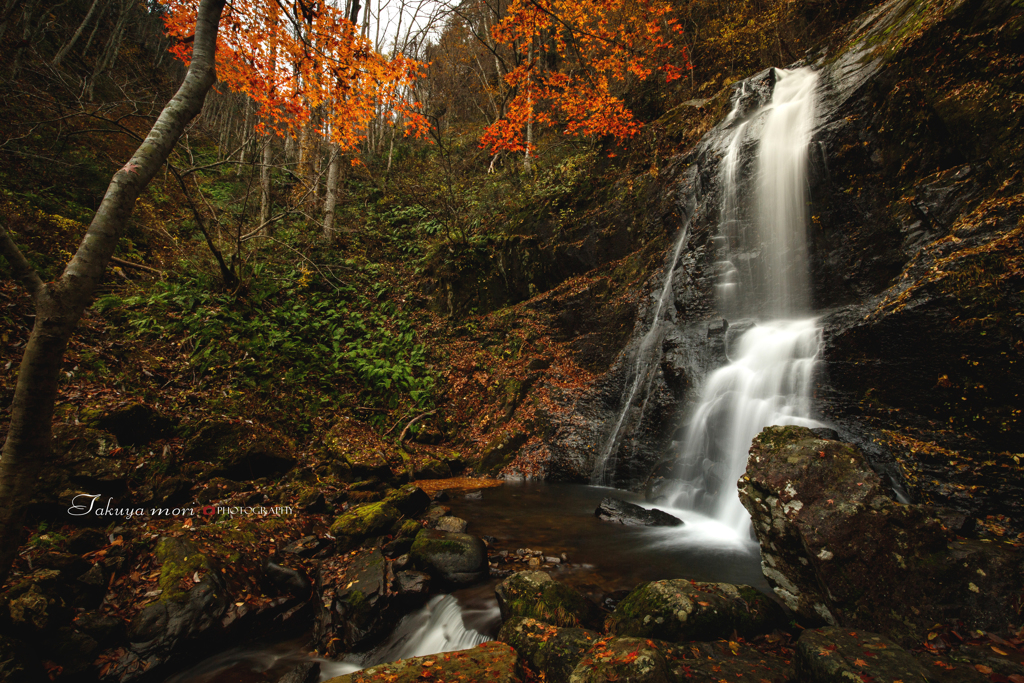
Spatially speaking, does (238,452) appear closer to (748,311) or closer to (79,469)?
(79,469)

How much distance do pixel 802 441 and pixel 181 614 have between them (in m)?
6.27

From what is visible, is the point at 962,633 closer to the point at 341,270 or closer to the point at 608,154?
the point at 608,154

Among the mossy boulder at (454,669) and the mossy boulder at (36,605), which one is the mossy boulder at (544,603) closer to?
the mossy boulder at (454,669)

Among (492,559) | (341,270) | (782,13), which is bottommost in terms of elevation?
(492,559)

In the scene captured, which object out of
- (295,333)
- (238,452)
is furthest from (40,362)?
(295,333)

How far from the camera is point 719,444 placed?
682 cm

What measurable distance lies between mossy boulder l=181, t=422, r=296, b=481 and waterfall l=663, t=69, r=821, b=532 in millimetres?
6862

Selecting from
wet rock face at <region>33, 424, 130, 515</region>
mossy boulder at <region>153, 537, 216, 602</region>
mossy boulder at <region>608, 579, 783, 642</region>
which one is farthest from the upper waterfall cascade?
wet rock face at <region>33, 424, 130, 515</region>

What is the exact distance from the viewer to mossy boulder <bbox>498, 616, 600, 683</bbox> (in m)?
2.97

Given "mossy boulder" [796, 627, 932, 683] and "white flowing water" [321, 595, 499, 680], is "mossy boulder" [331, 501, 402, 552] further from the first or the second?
"mossy boulder" [796, 627, 932, 683]

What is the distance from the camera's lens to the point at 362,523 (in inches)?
207

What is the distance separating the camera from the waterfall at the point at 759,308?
6391 mm

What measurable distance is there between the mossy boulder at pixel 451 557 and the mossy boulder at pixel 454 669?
4.49 feet

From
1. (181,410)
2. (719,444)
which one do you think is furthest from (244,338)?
(719,444)
